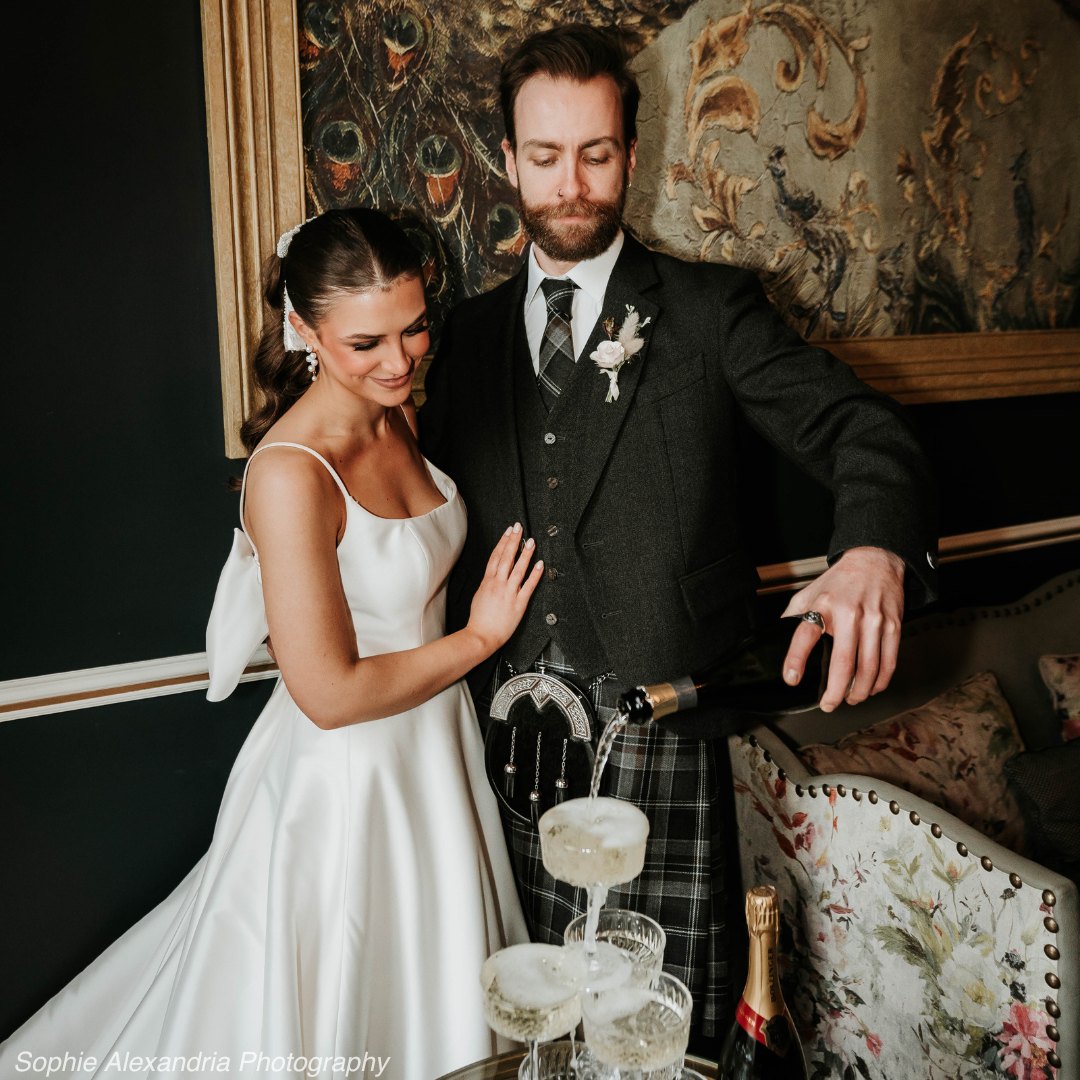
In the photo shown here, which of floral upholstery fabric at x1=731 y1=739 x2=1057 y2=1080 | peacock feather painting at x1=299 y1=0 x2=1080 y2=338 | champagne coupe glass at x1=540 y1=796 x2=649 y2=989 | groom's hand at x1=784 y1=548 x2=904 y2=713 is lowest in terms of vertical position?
floral upholstery fabric at x1=731 y1=739 x2=1057 y2=1080

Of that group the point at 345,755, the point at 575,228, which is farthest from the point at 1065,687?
the point at 345,755

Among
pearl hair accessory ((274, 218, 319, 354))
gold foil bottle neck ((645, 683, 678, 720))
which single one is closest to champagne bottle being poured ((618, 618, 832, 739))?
gold foil bottle neck ((645, 683, 678, 720))

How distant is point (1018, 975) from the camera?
173cm

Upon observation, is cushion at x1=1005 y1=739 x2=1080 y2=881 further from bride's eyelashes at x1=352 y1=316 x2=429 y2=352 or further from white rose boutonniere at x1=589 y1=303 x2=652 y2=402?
bride's eyelashes at x1=352 y1=316 x2=429 y2=352

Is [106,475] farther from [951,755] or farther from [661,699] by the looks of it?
[951,755]

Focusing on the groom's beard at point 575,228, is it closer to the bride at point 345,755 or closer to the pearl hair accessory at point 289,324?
the bride at point 345,755

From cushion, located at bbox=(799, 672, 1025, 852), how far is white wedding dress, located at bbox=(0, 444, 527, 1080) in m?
0.88

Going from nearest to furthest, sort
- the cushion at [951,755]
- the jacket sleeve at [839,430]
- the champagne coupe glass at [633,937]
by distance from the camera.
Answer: the champagne coupe glass at [633,937] → the jacket sleeve at [839,430] → the cushion at [951,755]

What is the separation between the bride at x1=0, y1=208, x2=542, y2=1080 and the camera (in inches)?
68.4

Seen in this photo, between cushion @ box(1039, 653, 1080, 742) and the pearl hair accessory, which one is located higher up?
the pearl hair accessory

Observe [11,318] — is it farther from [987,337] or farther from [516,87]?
[987,337]

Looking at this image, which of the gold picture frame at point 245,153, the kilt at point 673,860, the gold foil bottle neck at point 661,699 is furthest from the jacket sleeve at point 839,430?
the gold picture frame at point 245,153

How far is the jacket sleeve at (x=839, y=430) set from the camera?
59.6 inches

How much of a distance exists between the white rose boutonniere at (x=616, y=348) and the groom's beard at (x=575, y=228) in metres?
0.14
